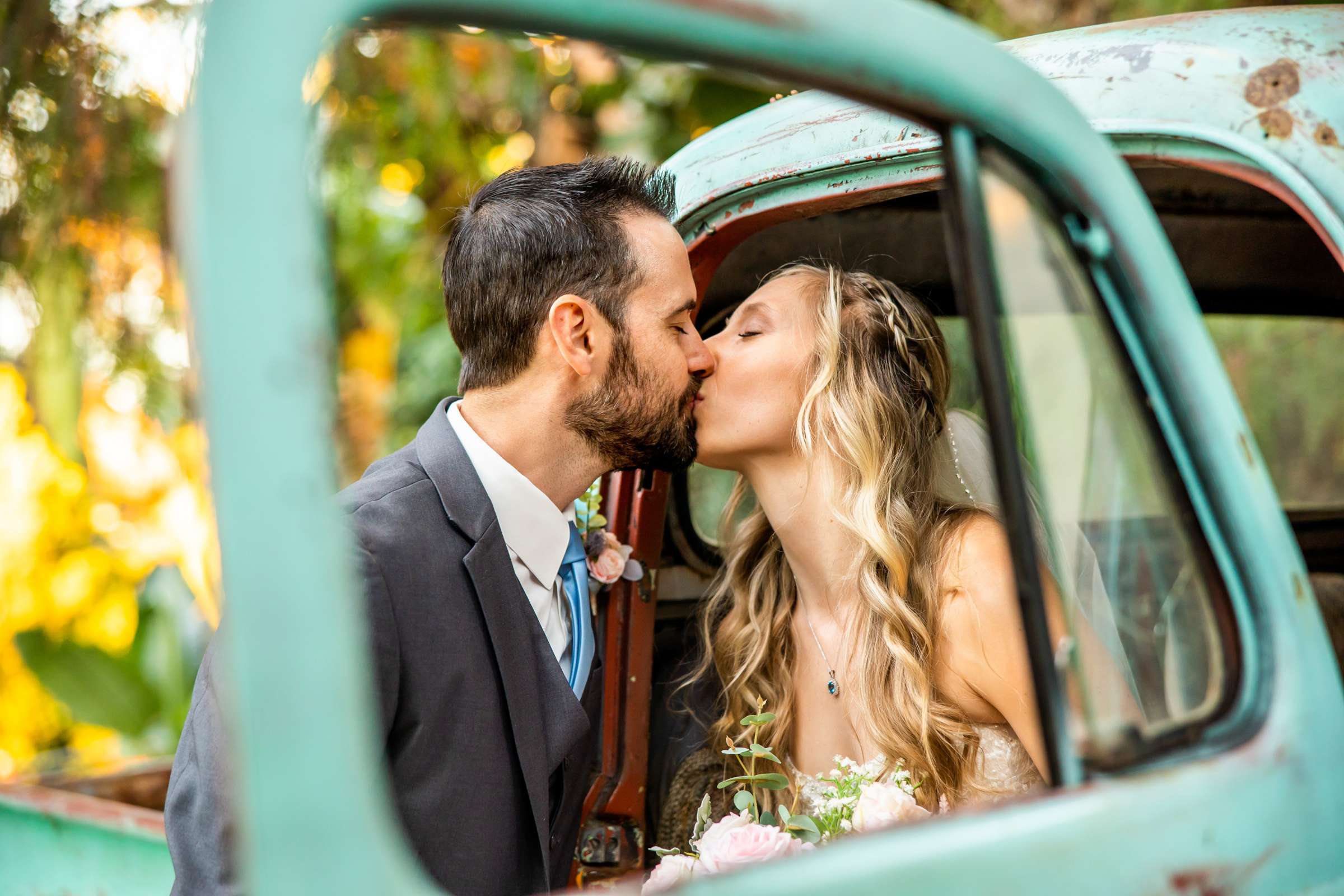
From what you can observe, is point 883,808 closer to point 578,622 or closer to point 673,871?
point 673,871

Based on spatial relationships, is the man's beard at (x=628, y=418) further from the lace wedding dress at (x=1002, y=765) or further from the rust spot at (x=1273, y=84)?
the rust spot at (x=1273, y=84)

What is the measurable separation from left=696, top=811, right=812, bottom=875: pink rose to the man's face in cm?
78

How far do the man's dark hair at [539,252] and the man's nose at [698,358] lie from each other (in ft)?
0.59

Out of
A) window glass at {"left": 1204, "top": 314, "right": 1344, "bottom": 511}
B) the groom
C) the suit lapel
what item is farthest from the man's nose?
window glass at {"left": 1204, "top": 314, "right": 1344, "bottom": 511}

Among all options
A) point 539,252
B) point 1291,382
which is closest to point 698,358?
point 539,252

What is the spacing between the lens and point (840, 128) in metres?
1.70

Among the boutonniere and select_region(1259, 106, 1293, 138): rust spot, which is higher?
select_region(1259, 106, 1293, 138): rust spot

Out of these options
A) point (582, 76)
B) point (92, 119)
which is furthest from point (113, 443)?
point (582, 76)

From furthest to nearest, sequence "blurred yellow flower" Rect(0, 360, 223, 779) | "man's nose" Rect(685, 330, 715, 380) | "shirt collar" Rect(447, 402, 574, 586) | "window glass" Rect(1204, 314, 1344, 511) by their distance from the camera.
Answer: "blurred yellow flower" Rect(0, 360, 223, 779), "window glass" Rect(1204, 314, 1344, 511), "man's nose" Rect(685, 330, 715, 380), "shirt collar" Rect(447, 402, 574, 586)

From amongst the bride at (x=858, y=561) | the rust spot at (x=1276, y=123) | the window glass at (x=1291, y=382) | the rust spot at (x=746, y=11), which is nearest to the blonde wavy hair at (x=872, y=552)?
the bride at (x=858, y=561)

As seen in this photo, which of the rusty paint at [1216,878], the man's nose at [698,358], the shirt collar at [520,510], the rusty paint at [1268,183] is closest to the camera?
the rusty paint at [1216,878]

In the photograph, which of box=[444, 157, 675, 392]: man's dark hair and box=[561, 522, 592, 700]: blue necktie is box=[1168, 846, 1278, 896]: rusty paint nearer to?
box=[561, 522, 592, 700]: blue necktie

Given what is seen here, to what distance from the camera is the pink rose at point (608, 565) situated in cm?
209

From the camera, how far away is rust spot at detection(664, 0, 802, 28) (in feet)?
2.53
